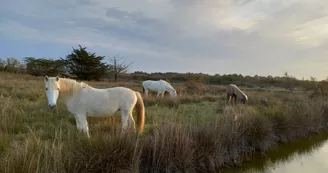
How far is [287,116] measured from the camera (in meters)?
7.12

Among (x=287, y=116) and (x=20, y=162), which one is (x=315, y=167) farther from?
(x=20, y=162)

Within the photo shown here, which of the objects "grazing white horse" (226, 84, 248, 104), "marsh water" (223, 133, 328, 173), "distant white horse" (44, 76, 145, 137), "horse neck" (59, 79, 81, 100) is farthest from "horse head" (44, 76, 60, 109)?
"grazing white horse" (226, 84, 248, 104)

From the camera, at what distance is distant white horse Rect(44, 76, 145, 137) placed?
4781 millimetres

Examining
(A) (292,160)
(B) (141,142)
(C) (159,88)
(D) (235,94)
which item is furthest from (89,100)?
(C) (159,88)

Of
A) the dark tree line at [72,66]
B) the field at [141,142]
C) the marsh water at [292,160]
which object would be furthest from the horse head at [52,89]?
the dark tree line at [72,66]

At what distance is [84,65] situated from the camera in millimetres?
28766

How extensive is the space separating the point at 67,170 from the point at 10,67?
1221 inches

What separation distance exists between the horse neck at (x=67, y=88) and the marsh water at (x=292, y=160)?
3.42 meters

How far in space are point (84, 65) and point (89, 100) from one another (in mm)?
25257

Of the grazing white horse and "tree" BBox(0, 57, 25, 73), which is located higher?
"tree" BBox(0, 57, 25, 73)

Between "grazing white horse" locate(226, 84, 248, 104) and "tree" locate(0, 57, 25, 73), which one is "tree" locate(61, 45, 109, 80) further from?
"grazing white horse" locate(226, 84, 248, 104)

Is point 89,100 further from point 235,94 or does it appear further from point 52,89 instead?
point 235,94

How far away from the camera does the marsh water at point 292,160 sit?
5.08 meters

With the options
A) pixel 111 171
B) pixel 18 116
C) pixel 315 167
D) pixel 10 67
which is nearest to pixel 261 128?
pixel 315 167
